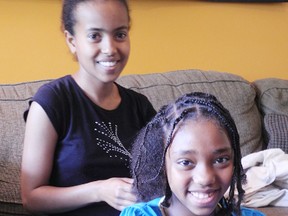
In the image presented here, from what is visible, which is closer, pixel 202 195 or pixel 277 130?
pixel 202 195

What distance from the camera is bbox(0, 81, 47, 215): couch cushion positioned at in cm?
135

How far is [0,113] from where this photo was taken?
151 centimetres

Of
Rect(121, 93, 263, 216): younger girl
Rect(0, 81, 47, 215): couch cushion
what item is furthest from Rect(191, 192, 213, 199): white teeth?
Rect(0, 81, 47, 215): couch cushion

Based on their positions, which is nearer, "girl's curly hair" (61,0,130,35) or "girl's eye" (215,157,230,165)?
"girl's eye" (215,157,230,165)

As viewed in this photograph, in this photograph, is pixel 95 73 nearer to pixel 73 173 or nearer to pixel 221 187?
pixel 73 173

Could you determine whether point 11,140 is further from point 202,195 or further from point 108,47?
point 202,195

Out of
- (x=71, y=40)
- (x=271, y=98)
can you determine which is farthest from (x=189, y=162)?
(x=271, y=98)

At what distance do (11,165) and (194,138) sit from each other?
755mm

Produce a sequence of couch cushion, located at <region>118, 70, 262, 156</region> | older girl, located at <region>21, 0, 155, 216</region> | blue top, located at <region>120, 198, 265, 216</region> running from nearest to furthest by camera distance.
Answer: blue top, located at <region>120, 198, 265, 216</region> → older girl, located at <region>21, 0, 155, 216</region> → couch cushion, located at <region>118, 70, 262, 156</region>

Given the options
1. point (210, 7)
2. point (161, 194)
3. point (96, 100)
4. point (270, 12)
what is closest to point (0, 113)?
point (96, 100)

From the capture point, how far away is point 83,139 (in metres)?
1.10

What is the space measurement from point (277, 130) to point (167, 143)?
3.52ft

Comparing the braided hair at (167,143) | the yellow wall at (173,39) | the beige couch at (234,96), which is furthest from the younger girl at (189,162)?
the yellow wall at (173,39)

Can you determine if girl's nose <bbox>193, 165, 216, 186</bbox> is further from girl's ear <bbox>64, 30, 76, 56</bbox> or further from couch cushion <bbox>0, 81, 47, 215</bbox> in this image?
couch cushion <bbox>0, 81, 47, 215</bbox>
